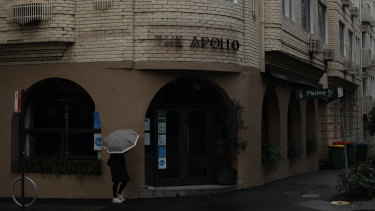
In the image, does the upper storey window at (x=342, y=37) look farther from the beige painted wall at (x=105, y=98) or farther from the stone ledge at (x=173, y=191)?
the stone ledge at (x=173, y=191)

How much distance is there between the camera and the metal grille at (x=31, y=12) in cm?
1398

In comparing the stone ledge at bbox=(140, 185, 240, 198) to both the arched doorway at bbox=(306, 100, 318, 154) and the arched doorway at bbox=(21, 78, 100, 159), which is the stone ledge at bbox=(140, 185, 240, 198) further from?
the arched doorway at bbox=(306, 100, 318, 154)

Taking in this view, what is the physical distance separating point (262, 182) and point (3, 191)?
7.20m

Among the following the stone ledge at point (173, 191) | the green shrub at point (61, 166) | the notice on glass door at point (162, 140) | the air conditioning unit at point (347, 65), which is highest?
the air conditioning unit at point (347, 65)

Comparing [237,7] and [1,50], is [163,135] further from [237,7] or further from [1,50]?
[1,50]

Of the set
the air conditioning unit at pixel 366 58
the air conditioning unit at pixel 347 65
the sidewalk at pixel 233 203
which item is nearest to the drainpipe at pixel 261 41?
the sidewalk at pixel 233 203

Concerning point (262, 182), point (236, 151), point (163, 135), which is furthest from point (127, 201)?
point (262, 182)

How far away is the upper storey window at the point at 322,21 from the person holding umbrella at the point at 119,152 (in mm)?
12884

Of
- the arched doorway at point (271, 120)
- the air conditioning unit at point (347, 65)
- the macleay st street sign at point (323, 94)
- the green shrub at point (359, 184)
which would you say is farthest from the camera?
the air conditioning unit at point (347, 65)

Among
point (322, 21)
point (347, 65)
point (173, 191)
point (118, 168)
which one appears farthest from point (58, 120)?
point (347, 65)

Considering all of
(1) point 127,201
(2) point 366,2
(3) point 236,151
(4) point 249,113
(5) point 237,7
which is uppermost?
(2) point 366,2

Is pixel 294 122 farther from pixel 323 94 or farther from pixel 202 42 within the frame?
pixel 323 94

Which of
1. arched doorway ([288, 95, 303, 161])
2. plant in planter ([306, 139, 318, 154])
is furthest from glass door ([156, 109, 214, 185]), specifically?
plant in planter ([306, 139, 318, 154])

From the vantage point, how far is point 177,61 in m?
13.9
